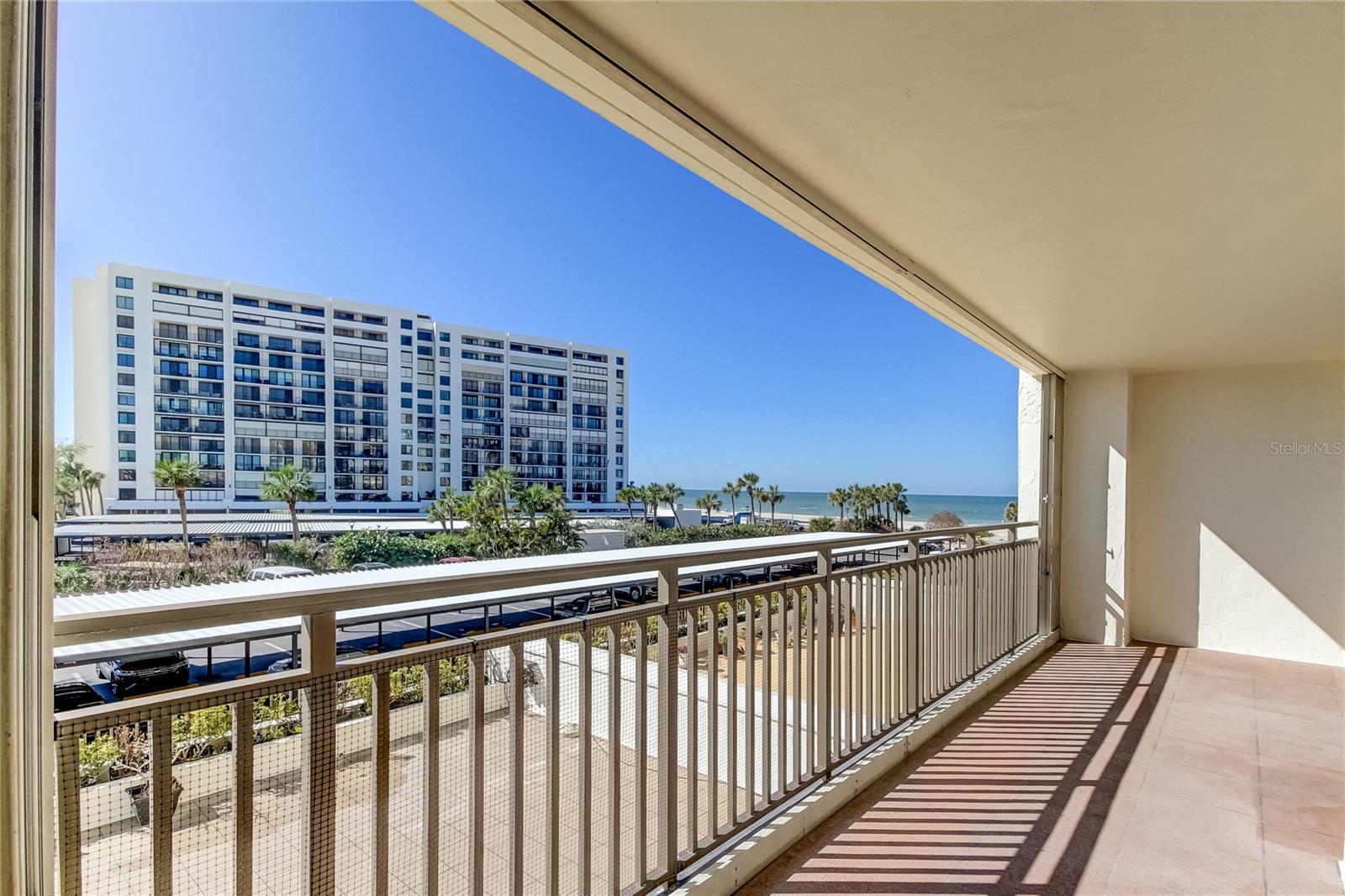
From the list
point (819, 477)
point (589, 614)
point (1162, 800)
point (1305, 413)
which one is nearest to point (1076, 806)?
point (1162, 800)

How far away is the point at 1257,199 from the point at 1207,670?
3482 millimetres

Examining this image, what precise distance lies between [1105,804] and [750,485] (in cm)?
3533

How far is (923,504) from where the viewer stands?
143 feet

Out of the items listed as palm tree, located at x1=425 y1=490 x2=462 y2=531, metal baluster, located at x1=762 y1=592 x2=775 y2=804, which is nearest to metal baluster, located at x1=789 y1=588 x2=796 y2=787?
metal baluster, located at x1=762 y1=592 x2=775 y2=804

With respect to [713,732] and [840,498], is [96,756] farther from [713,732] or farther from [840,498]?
[840,498]

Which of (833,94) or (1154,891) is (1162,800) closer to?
(1154,891)

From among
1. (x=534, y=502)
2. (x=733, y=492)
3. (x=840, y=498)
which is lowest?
(x=840, y=498)

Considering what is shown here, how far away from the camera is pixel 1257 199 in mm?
1847

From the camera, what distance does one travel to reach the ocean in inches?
1570

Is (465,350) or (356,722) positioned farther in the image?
(465,350)

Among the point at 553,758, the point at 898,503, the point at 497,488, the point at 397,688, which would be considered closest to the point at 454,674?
the point at 397,688

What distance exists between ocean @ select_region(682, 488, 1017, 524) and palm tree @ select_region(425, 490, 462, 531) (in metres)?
18.7

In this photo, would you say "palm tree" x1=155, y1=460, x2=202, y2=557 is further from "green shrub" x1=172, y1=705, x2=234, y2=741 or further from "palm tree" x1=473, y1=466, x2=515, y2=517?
"green shrub" x1=172, y1=705, x2=234, y2=741

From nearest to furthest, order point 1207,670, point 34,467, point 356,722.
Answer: point 34,467 < point 356,722 < point 1207,670
